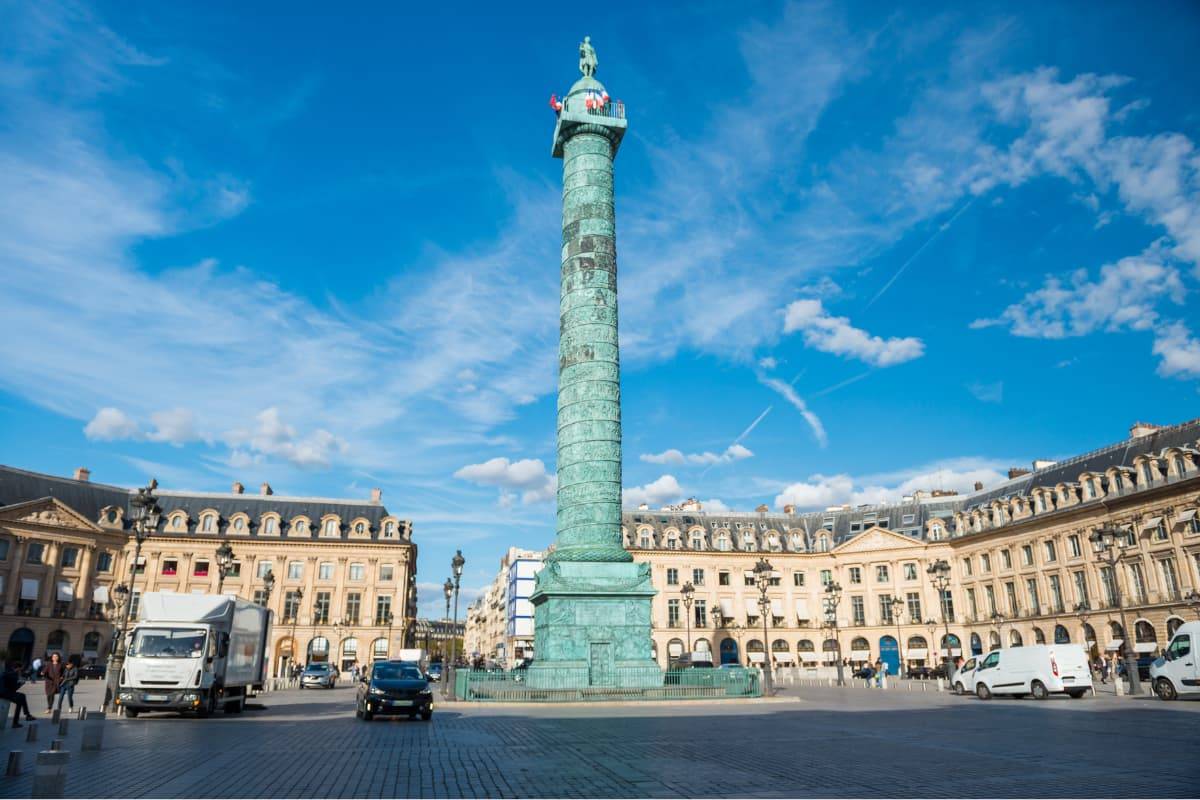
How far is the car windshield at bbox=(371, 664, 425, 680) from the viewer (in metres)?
18.5

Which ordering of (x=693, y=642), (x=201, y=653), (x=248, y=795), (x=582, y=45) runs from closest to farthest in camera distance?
1. (x=248, y=795)
2. (x=201, y=653)
3. (x=582, y=45)
4. (x=693, y=642)

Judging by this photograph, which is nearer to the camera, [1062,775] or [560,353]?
[1062,775]

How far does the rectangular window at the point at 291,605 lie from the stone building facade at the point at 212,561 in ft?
0.29

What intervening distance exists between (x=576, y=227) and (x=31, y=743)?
21328mm

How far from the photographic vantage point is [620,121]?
29703 mm

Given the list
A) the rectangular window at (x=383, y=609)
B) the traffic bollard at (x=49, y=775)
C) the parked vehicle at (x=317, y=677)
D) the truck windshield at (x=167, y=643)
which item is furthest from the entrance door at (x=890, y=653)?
the traffic bollard at (x=49, y=775)

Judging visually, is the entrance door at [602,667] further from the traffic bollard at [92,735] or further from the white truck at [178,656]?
the traffic bollard at [92,735]

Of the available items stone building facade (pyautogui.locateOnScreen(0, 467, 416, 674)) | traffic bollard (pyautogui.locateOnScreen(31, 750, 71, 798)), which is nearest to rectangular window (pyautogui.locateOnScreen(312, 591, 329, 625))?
stone building facade (pyautogui.locateOnScreen(0, 467, 416, 674))

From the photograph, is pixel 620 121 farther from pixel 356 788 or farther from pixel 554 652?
pixel 356 788

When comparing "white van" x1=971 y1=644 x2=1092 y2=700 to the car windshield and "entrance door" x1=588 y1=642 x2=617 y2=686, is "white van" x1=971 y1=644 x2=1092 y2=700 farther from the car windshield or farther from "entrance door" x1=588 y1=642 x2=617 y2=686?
the car windshield

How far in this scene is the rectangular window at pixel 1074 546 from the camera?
4609 cm

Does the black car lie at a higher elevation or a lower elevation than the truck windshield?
lower

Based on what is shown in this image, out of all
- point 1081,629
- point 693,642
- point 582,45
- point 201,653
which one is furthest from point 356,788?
point 693,642

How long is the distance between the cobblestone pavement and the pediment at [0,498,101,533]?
4161cm
